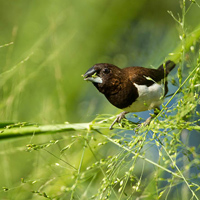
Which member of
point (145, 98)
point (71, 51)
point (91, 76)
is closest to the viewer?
point (91, 76)

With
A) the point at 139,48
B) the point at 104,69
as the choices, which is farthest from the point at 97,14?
the point at 104,69

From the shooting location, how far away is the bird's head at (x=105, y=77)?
5.11 ft

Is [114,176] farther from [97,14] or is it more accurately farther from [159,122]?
[97,14]

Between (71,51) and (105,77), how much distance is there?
415 millimetres

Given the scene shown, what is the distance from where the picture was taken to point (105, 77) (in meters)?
1.59

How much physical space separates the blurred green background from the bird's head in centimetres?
13

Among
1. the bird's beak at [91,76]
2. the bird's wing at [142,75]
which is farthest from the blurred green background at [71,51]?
the bird's beak at [91,76]

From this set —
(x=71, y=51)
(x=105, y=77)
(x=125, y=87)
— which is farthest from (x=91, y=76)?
(x=71, y=51)

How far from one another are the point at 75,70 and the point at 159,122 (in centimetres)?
90

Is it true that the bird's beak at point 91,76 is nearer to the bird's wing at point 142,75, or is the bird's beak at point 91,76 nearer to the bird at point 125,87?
the bird at point 125,87

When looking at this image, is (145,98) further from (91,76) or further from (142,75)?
(91,76)

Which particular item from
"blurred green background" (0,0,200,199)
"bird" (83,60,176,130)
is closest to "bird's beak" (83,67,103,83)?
"bird" (83,60,176,130)

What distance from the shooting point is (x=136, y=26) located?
188cm

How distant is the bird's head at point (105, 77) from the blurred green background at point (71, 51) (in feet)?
0.41
